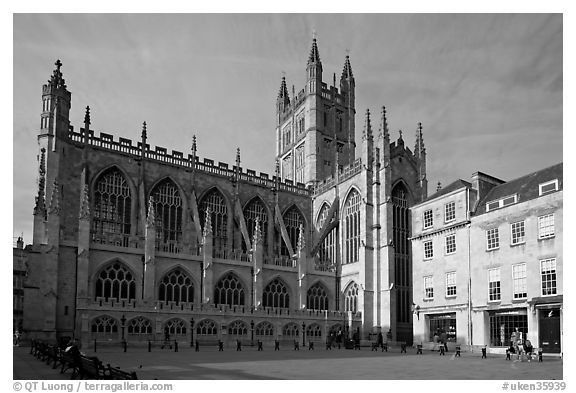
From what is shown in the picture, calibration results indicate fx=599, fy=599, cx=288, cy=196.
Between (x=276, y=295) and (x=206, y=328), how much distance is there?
28.3 feet

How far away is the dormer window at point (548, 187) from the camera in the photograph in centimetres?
3203

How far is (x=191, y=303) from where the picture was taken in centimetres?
4144

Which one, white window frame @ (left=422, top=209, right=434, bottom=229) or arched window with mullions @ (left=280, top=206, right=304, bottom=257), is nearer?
white window frame @ (left=422, top=209, right=434, bottom=229)

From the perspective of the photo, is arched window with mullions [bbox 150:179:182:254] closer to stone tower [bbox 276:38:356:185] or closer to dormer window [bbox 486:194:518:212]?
stone tower [bbox 276:38:356:185]

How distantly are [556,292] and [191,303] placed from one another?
2328cm

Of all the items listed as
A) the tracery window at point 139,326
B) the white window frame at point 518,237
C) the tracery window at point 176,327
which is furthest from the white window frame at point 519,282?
the tracery window at point 139,326

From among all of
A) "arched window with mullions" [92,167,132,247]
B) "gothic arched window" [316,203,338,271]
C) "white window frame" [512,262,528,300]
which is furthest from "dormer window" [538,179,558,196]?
"arched window with mullions" [92,167,132,247]

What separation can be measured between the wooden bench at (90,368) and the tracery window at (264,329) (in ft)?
93.4

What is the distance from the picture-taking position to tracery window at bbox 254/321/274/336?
146ft

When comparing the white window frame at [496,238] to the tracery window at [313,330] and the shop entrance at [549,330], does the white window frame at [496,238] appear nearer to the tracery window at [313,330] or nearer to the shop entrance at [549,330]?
the shop entrance at [549,330]

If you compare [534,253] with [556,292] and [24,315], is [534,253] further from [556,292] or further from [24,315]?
[24,315]

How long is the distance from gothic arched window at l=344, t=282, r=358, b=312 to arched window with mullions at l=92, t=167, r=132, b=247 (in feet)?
62.5

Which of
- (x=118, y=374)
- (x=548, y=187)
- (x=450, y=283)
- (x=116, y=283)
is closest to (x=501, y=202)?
(x=548, y=187)
